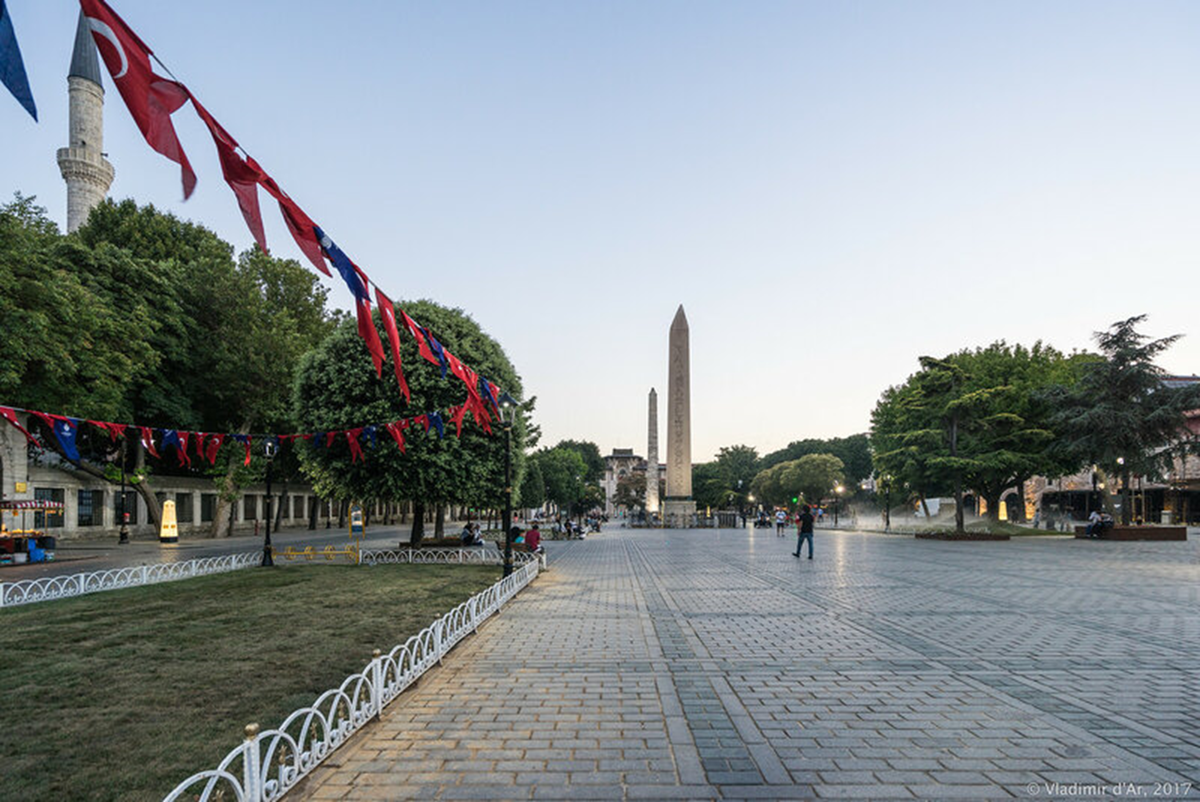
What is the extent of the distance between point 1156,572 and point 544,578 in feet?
50.9

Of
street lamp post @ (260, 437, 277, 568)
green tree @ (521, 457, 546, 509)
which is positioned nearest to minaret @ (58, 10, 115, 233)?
street lamp post @ (260, 437, 277, 568)

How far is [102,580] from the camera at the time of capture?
15.2m

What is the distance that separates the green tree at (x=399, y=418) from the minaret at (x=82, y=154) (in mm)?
30701

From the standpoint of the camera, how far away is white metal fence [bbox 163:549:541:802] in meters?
3.82

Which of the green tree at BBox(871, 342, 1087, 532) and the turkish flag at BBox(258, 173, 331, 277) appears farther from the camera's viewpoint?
the green tree at BBox(871, 342, 1087, 532)

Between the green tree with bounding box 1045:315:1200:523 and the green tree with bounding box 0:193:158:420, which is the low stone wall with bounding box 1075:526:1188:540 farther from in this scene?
the green tree with bounding box 0:193:158:420

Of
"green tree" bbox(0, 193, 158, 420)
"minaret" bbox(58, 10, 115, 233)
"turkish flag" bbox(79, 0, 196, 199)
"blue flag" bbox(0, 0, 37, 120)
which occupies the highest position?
"minaret" bbox(58, 10, 115, 233)

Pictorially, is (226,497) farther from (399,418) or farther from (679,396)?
(679,396)

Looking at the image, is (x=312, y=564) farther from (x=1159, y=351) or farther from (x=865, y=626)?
(x=1159, y=351)

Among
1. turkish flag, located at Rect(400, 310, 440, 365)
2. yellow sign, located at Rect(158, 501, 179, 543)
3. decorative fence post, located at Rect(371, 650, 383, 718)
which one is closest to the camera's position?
decorative fence post, located at Rect(371, 650, 383, 718)

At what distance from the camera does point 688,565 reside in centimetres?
2072

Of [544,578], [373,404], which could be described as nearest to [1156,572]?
[544,578]

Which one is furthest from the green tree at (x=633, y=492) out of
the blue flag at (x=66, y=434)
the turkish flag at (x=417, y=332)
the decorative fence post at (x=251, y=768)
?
the decorative fence post at (x=251, y=768)

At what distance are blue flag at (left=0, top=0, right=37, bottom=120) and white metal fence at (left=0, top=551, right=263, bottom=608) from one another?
12711 mm
